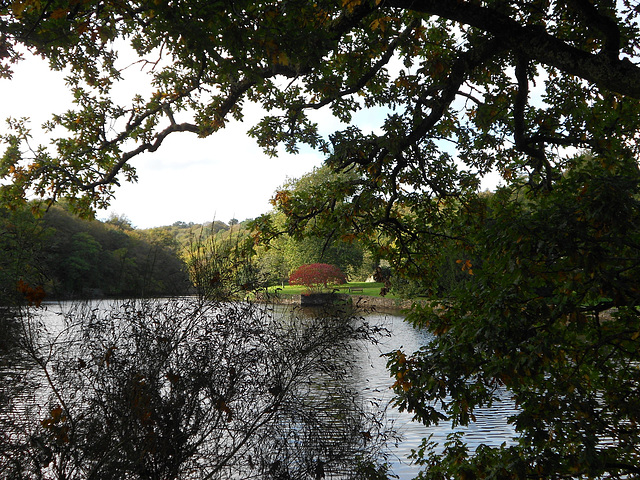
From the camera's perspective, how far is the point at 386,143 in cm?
525

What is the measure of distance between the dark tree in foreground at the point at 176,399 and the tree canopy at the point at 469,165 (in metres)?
1.47

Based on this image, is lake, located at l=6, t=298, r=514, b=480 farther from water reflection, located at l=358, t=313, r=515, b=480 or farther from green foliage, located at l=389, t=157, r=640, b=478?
green foliage, located at l=389, t=157, r=640, b=478

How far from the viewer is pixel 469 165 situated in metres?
8.42

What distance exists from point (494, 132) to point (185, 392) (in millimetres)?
6304

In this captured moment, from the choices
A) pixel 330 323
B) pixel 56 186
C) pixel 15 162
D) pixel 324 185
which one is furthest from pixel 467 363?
pixel 15 162

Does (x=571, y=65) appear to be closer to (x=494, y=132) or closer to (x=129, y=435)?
(x=494, y=132)

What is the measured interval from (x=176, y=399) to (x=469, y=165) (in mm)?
6404

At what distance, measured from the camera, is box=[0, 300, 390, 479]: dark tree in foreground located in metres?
4.13

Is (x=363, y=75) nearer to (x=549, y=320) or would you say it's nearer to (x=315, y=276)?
(x=549, y=320)

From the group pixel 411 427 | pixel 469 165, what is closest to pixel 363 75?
pixel 469 165

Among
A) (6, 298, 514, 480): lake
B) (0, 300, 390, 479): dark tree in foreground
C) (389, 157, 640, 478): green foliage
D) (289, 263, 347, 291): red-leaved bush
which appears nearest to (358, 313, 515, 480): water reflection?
(6, 298, 514, 480): lake

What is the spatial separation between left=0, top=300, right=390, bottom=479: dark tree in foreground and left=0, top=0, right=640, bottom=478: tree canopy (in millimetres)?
1466

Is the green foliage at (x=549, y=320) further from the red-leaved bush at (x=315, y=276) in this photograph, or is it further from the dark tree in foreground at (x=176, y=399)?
the red-leaved bush at (x=315, y=276)

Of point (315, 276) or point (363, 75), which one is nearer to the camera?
point (363, 75)
